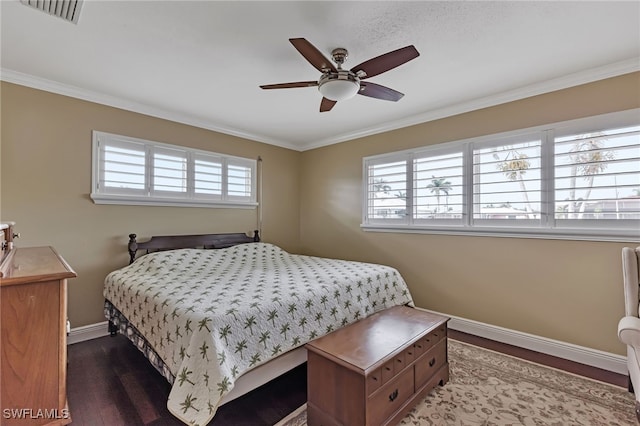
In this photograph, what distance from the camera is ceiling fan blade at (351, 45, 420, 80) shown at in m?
1.80

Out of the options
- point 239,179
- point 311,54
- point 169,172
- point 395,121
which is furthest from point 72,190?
point 395,121

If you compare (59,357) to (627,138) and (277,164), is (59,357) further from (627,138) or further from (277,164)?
(627,138)

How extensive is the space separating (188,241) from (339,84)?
2.67m

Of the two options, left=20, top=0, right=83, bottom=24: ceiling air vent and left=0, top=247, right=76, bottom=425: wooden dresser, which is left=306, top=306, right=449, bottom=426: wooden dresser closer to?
left=0, top=247, right=76, bottom=425: wooden dresser

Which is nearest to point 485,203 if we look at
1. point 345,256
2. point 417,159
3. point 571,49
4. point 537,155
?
point 537,155

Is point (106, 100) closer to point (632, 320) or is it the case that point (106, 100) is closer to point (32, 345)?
point (32, 345)

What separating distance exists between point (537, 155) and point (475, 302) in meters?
1.61

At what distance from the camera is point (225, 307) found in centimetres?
174

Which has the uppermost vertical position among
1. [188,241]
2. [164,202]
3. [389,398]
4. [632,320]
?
[164,202]

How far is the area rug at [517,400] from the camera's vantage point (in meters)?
1.79

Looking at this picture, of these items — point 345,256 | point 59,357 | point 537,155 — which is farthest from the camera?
point 345,256

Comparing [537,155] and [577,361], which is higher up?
[537,155]

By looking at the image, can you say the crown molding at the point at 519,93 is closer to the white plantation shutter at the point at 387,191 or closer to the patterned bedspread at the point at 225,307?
the white plantation shutter at the point at 387,191

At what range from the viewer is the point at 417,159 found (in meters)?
3.66
